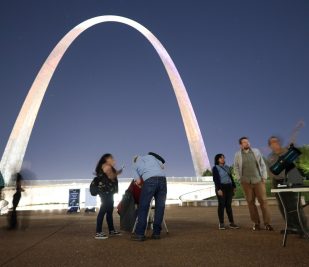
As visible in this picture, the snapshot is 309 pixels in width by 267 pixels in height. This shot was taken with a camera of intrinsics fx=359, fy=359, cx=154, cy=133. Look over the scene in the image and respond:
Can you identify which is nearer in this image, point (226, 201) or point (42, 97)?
point (226, 201)

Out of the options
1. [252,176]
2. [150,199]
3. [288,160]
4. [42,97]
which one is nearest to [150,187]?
[150,199]

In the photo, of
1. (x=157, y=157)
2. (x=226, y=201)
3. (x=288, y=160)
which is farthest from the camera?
(x=226, y=201)

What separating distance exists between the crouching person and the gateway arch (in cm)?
3917

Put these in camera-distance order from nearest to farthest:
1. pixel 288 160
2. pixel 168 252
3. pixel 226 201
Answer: pixel 168 252 → pixel 288 160 → pixel 226 201

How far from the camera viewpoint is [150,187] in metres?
6.51

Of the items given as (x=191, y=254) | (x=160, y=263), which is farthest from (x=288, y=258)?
(x=160, y=263)

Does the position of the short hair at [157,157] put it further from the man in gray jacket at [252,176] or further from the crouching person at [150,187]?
the man in gray jacket at [252,176]

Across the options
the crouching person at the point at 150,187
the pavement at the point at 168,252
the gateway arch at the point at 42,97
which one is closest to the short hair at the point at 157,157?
the crouching person at the point at 150,187

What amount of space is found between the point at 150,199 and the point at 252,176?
2670 mm

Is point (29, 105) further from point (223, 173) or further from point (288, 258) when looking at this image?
point (288, 258)

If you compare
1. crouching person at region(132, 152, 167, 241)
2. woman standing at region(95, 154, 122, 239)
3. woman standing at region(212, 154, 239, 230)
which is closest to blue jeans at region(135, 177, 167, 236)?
crouching person at region(132, 152, 167, 241)

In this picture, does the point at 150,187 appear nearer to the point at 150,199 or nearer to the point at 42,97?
the point at 150,199

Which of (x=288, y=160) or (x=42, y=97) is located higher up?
(x=42, y=97)

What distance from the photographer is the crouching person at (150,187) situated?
6.42 metres
